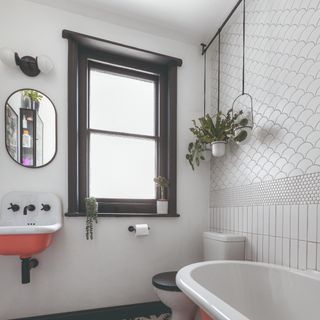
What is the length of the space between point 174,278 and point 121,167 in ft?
3.24

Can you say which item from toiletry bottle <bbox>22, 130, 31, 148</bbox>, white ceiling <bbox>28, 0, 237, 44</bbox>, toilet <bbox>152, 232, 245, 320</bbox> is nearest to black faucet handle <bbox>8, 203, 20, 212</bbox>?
toiletry bottle <bbox>22, 130, 31, 148</bbox>

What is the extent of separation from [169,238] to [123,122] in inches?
43.3

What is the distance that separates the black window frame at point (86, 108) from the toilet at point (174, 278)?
0.43 m

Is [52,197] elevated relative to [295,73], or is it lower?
lower

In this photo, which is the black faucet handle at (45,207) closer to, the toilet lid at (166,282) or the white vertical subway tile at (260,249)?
the toilet lid at (166,282)

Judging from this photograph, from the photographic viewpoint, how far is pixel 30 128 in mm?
1838

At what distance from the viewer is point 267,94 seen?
5.38ft

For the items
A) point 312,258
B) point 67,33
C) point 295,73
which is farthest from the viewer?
point 67,33

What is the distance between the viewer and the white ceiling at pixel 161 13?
1.91m

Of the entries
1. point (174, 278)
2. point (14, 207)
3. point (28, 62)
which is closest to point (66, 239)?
point (14, 207)

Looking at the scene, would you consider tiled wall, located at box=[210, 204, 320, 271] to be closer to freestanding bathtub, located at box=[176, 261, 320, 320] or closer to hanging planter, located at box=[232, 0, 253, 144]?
freestanding bathtub, located at box=[176, 261, 320, 320]

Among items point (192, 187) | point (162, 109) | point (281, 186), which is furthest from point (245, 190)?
point (162, 109)

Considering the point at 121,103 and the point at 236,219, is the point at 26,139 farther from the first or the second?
the point at 236,219

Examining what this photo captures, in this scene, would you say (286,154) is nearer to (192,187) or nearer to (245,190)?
(245,190)
